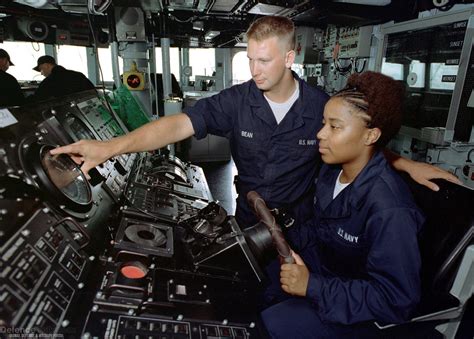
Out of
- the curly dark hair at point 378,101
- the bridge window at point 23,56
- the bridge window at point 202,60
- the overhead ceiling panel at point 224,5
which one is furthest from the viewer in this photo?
A: the bridge window at point 202,60

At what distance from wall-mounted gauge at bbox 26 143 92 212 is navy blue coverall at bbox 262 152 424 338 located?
792 mm

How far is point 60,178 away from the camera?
1212 millimetres

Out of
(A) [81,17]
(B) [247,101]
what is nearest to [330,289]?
(B) [247,101]

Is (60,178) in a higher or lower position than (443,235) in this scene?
higher

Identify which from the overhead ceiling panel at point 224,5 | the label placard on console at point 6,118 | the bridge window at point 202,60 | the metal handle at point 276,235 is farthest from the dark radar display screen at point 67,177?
the bridge window at point 202,60

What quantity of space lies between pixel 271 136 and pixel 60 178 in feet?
3.50

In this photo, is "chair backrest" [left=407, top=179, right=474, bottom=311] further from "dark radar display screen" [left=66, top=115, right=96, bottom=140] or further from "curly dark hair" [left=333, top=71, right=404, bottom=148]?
"dark radar display screen" [left=66, top=115, right=96, bottom=140]

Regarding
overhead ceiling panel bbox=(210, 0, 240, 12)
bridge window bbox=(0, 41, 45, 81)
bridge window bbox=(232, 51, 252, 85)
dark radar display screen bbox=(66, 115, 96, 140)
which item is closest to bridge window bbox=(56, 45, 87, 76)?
bridge window bbox=(0, 41, 45, 81)

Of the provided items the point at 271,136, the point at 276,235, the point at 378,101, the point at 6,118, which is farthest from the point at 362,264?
the point at 6,118

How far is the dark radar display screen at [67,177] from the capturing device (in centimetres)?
117

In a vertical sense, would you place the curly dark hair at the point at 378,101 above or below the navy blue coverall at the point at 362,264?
above

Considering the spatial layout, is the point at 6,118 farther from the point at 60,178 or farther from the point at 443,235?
the point at 443,235

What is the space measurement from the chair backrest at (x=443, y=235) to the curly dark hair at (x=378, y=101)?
31 cm

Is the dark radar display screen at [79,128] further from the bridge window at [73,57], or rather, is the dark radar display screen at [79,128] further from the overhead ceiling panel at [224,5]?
the bridge window at [73,57]
